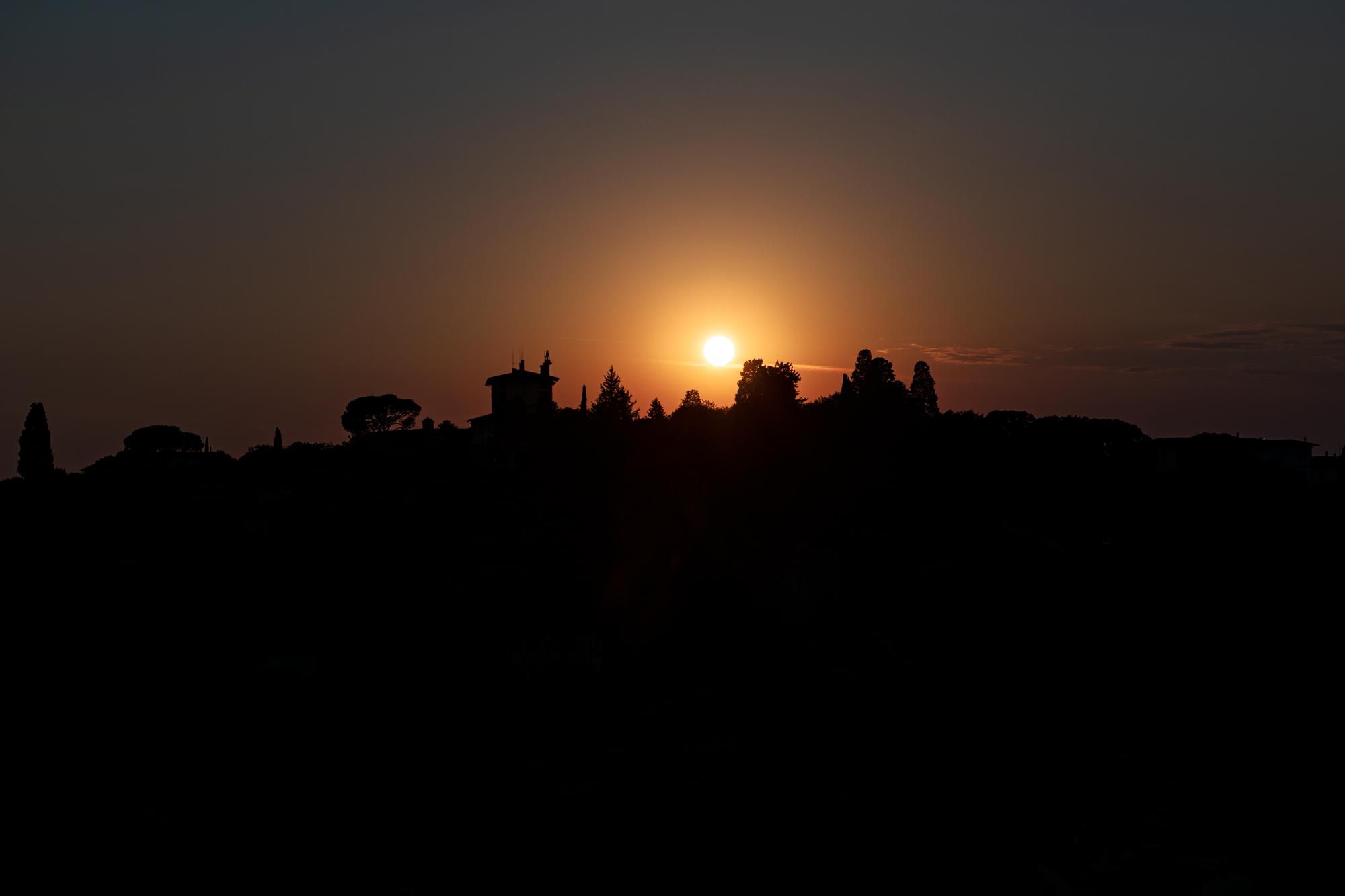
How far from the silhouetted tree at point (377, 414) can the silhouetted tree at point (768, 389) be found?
139ft

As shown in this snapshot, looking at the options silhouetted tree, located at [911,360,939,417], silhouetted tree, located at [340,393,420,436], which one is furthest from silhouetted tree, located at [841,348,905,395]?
silhouetted tree, located at [340,393,420,436]

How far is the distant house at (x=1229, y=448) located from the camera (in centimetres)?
7988

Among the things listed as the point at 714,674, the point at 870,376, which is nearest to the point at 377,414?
the point at 870,376

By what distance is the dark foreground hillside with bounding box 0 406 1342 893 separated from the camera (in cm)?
2244

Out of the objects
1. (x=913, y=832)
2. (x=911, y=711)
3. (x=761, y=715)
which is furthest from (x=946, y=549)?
(x=913, y=832)

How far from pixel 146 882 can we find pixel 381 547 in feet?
66.1

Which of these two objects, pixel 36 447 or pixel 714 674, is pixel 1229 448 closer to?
pixel 714 674

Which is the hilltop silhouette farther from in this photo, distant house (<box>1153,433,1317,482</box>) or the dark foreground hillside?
distant house (<box>1153,433,1317,482</box>)

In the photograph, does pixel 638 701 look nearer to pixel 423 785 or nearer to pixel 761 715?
pixel 761 715

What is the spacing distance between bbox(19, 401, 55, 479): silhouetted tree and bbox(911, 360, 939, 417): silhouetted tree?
2594 inches

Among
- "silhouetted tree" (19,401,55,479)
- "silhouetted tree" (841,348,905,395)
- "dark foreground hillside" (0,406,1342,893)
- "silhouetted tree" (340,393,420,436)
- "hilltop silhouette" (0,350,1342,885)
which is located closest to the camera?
"dark foreground hillside" (0,406,1342,893)

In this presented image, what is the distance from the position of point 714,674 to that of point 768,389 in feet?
120

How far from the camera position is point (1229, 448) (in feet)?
257

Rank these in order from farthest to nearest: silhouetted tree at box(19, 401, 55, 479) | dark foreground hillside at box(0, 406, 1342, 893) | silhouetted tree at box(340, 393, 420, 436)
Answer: silhouetted tree at box(340, 393, 420, 436)
silhouetted tree at box(19, 401, 55, 479)
dark foreground hillside at box(0, 406, 1342, 893)
